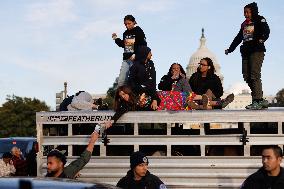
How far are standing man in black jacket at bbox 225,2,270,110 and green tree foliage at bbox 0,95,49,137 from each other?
203 feet

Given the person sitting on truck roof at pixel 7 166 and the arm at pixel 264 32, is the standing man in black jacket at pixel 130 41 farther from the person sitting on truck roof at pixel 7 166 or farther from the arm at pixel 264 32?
the person sitting on truck roof at pixel 7 166

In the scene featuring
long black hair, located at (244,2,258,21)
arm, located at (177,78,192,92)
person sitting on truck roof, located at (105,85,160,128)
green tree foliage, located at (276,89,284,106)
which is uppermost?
green tree foliage, located at (276,89,284,106)

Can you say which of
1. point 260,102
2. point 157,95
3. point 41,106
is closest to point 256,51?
point 260,102

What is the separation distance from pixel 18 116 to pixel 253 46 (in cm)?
6473

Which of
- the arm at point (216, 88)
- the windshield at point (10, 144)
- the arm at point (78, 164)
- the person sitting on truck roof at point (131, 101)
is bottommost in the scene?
the arm at point (78, 164)

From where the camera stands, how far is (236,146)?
7.10 m

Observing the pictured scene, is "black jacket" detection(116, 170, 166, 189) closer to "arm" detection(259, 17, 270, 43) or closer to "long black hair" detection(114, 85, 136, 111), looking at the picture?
"long black hair" detection(114, 85, 136, 111)

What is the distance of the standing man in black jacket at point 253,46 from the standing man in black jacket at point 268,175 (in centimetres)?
154

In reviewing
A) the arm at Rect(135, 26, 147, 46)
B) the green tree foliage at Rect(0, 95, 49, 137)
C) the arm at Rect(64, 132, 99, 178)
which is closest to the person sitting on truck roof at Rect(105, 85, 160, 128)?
the arm at Rect(64, 132, 99, 178)

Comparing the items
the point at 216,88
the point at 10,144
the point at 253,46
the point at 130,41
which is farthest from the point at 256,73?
the point at 10,144

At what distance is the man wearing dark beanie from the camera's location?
6.62m

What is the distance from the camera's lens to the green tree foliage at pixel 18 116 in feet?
230

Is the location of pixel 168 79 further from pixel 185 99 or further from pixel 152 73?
pixel 185 99

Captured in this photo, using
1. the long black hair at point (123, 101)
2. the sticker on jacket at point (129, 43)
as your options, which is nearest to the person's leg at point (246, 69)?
the long black hair at point (123, 101)
